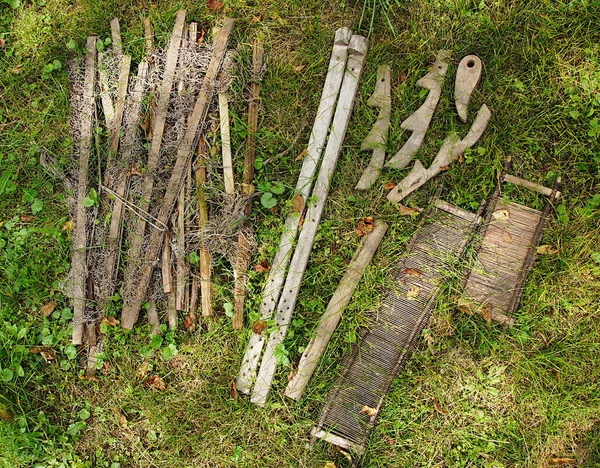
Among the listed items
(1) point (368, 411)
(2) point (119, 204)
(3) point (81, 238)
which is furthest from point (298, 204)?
(3) point (81, 238)

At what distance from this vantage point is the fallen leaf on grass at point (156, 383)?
4316mm

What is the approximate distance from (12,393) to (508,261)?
15.5 feet

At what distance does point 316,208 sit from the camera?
407 cm

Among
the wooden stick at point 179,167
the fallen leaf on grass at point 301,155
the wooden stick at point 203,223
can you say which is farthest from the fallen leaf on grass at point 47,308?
the fallen leaf on grass at point 301,155

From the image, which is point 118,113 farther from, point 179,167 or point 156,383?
point 156,383

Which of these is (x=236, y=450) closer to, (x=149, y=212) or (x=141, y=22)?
(x=149, y=212)

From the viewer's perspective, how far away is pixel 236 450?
418cm

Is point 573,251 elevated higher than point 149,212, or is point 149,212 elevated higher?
point 573,251

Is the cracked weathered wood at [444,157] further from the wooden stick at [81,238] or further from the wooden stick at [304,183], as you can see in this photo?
the wooden stick at [81,238]

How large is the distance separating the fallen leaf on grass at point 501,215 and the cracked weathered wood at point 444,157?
0.58m

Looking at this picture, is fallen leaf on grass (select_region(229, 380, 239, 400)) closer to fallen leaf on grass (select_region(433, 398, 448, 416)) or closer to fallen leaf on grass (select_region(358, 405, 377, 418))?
fallen leaf on grass (select_region(358, 405, 377, 418))

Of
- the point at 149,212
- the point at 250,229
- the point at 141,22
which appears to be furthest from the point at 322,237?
the point at 141,22

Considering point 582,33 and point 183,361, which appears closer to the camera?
point 582,33

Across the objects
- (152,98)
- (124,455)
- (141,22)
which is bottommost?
(124,455)
